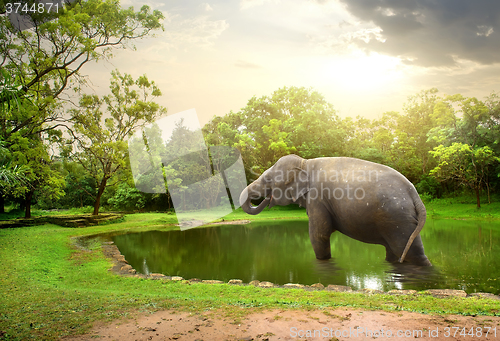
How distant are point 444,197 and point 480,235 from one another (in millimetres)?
13894

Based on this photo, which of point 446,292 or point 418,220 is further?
point 418,220

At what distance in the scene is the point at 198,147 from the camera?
30875 mm

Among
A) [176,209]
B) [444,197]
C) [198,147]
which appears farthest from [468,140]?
[176,209]

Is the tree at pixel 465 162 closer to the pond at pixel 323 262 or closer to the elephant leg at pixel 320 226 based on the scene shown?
the pond at pixel 323 262

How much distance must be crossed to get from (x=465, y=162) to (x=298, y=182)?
18.5 m

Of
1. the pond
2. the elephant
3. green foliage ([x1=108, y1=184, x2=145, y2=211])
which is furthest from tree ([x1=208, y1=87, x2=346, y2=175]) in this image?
the elephant

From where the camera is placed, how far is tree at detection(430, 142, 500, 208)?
18.8m

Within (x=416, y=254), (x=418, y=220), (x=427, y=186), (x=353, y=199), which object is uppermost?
(x=353, y=199)

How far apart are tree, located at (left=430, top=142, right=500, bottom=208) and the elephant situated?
52.0ft

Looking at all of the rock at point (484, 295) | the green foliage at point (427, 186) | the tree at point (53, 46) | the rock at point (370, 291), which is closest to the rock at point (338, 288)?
the rock at point (370, 291)

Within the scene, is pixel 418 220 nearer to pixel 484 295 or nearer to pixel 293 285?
pixel 484 295

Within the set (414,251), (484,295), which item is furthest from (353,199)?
(484,295)

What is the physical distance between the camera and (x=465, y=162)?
20.2 m

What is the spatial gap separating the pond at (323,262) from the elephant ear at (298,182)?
158 cm
